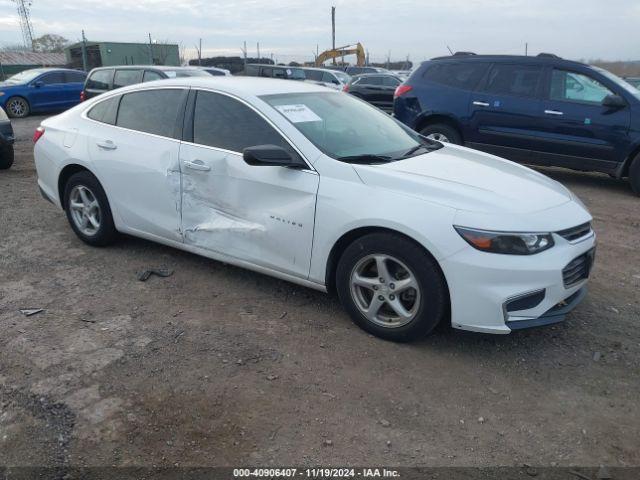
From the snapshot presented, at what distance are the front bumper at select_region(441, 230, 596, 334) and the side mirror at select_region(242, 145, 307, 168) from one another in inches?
47.7

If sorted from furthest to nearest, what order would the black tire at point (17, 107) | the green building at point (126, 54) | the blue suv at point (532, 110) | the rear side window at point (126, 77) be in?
the green building at point (126, 54) < the black tire at point (17, 107) < the rear side window at point (126, 77) < the blue suv at point (532, 110)

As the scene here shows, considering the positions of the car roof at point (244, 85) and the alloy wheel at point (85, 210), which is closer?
the car roof at point (244, 85)

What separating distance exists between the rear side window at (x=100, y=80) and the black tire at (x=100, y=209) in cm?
875

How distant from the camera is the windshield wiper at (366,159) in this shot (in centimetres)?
378

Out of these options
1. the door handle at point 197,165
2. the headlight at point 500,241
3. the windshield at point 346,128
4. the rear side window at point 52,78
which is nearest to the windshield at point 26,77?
the rear side window at point 52,78

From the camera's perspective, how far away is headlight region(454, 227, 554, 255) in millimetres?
3201

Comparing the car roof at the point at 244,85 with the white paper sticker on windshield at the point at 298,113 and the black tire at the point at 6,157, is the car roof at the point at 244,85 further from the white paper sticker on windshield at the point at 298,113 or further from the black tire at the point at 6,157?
the black tire at the point at 6,157

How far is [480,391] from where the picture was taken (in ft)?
10.3

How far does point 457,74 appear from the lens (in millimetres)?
8625

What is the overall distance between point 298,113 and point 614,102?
5262 mm

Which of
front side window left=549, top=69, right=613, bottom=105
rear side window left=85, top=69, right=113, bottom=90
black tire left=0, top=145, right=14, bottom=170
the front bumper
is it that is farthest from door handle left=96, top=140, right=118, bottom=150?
rear side window left=85, top=69, right=113, bottom=90

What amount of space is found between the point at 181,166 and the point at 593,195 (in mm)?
5793

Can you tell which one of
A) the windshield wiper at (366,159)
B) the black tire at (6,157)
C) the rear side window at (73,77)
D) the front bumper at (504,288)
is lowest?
the rear side window at (73,77)

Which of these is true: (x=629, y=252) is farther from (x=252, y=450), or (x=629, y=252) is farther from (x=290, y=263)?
(x=252, y=450)
